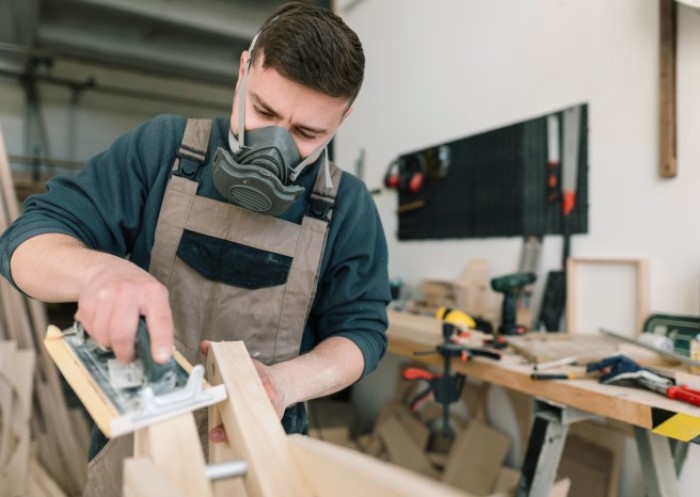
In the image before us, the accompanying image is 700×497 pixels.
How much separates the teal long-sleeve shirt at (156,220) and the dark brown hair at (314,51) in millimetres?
223

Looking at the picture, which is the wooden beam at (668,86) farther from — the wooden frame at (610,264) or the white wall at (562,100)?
the wooden frame at (610,264)

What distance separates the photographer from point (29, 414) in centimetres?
195

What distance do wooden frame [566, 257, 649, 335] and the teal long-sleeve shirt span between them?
42.2 inches

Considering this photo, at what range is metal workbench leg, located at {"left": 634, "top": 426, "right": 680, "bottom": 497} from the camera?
1188 millimetres

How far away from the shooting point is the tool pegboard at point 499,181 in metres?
1.85

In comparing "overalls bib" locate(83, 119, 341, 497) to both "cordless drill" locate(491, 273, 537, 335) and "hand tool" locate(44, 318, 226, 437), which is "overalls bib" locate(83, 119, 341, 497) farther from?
"cordless drill" locate(491, 273, 537, 335)

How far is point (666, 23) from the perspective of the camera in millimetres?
1530

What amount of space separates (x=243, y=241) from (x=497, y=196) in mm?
1499

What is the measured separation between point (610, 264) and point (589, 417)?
0.66 m

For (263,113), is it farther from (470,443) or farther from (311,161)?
(470,443)

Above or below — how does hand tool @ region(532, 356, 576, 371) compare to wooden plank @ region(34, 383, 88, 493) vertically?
above

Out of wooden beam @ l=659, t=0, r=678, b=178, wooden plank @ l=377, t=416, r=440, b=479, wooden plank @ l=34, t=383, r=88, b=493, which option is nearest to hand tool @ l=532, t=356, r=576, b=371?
wooden beam @ l=659, t=0, r=678, b=178

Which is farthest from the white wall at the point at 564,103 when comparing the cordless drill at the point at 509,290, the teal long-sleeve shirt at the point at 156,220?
the teal long-sleeve shirt at the point at 156,220

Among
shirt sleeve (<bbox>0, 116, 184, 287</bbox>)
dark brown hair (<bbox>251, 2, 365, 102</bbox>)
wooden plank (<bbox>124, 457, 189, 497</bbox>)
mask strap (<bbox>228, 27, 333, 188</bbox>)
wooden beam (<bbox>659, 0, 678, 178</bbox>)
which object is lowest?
wooden plank (<bbox>124, 457, 189, 497</bbox>)
